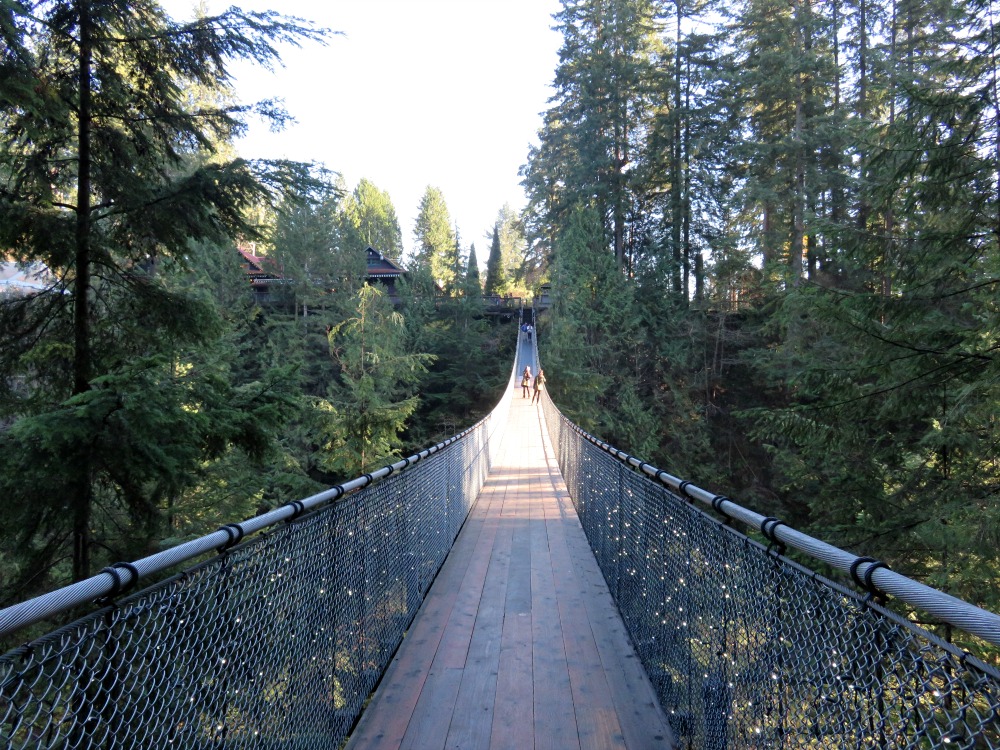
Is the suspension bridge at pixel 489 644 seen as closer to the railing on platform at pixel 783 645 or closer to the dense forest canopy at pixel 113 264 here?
the railing on platform at pixel 783 645

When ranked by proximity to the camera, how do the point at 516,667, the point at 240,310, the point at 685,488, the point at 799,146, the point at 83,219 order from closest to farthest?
1. the point at 685,488
2. the point at 516,667
3. the point at 83,219
4. the point at 799,146
5. the point at 240,310

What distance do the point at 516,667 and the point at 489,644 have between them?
35 centimetres

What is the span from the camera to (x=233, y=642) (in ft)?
6.04

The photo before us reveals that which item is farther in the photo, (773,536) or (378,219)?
(378,219)

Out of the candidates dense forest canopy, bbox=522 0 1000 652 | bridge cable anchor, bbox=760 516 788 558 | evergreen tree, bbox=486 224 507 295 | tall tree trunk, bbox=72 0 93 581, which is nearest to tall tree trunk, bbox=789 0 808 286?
dense forest canopy, bbox=522 0 1000 652

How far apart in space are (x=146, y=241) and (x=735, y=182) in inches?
1000

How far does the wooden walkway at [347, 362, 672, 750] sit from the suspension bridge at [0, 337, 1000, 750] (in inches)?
0.6

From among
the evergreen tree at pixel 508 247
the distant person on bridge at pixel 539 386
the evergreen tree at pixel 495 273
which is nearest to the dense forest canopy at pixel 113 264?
the distant person on bridge at pixel 539 386

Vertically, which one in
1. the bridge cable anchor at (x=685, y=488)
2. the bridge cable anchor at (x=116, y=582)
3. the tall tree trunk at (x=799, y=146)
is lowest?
the bridge cable anchor at (x=685, y=488)

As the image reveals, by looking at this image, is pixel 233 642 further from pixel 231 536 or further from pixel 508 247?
pixel 508 247

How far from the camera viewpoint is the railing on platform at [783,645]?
45.4 inches

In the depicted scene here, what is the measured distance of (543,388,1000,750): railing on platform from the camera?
1.15 m

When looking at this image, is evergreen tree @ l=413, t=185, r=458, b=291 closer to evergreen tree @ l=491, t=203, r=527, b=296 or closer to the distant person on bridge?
evergreen tree @ l=491, t=203, r=527, b=296

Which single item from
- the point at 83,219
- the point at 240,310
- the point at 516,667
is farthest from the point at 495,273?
the point at 516,667
